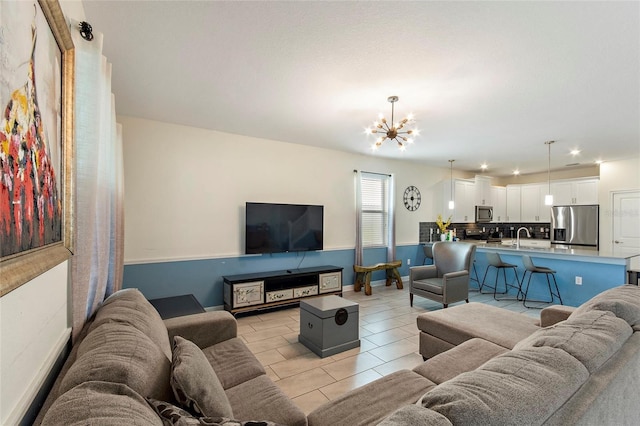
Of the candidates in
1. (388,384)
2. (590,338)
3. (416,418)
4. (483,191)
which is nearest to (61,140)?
(416,418)

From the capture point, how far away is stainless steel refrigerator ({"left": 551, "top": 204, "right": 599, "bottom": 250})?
6.14 m

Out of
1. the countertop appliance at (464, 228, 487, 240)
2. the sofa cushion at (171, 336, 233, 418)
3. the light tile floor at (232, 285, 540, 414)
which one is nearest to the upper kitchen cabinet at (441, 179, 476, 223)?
the countertop appliance at (464, 228, 487, 240)

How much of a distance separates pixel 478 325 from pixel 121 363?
2540 mm

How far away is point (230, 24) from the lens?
1874 mm

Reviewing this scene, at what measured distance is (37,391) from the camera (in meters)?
0.96

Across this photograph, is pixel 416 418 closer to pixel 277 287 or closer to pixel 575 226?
pixel 277 287

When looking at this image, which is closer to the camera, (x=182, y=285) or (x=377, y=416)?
(x=377, y=416)

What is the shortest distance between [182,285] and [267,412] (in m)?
3.02

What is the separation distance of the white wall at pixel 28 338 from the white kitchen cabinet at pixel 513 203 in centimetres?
898

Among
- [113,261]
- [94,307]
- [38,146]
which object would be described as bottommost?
[94,307]

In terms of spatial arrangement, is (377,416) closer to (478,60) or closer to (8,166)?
(8,166)

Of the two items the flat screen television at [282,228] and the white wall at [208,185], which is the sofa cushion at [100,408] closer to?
the white wall at [208,185]

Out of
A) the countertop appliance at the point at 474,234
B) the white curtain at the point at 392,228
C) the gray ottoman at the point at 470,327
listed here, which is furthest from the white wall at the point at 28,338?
the countertop appliance at the point at 474,234

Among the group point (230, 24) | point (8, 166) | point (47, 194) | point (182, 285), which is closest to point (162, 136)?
point (182, 285)
